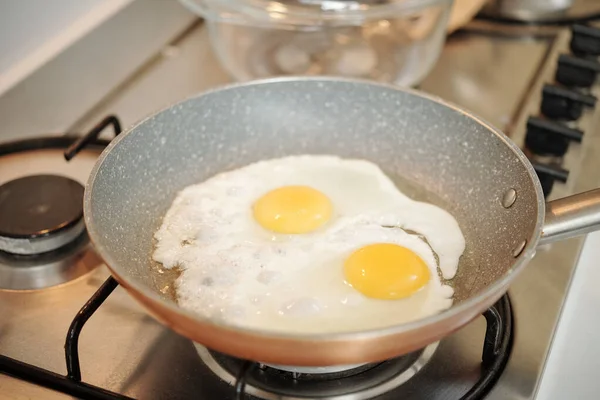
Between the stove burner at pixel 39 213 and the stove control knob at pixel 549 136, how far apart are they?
2.26ft

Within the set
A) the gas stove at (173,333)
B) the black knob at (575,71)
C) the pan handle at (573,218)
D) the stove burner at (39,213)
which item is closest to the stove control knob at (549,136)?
the gas stove at (173,333)

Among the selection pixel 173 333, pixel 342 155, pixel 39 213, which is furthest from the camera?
pixel 342 155

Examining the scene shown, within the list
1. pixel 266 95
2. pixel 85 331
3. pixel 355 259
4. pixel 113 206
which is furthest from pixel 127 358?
pixel 266 95

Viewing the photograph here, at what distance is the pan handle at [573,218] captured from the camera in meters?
0.66

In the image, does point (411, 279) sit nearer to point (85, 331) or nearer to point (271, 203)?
point (271, 203)

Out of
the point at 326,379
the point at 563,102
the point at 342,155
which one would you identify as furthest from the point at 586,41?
the point at 326,379

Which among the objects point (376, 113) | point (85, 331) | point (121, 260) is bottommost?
point (85, 331)

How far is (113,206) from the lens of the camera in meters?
0.78

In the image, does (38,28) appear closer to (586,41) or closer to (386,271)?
(386,271)

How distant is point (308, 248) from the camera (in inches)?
31.9

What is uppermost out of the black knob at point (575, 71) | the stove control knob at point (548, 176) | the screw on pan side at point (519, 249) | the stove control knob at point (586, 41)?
the stove control knob at point (586, 41)

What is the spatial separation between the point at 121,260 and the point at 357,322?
273 millimetres

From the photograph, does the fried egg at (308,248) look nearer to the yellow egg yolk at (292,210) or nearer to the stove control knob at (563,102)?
the yellow egg yolk at (292,210)

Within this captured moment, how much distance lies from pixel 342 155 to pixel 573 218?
400 millimetres
